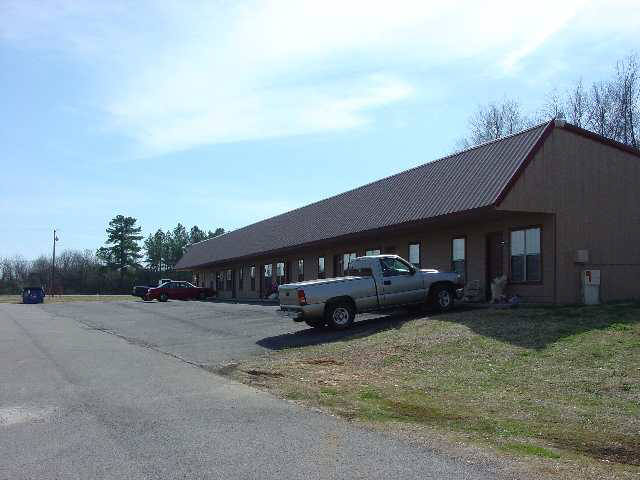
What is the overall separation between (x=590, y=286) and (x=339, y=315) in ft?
23.7

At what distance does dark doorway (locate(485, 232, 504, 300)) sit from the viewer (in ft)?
74.2

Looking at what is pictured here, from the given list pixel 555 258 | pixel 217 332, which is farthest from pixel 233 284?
pixel 555 258

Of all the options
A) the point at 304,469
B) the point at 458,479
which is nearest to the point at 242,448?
the point at 304,469

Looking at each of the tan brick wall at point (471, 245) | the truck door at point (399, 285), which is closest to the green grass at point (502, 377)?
the truck door at point (399, 285)

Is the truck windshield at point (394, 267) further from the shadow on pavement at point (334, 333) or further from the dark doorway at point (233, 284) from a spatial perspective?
the dark doorway at point (233, 284)

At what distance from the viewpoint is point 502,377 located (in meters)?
11.9

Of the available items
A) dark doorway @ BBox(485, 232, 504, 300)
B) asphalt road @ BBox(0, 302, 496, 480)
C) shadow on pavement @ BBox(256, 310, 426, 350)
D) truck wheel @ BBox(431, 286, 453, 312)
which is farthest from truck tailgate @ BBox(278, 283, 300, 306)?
dark doorway @ BBox(485, 232, 504, 300)

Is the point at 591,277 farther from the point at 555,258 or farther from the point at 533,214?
the point at 533,214

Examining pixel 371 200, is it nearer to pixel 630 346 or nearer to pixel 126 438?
pixel 630 346

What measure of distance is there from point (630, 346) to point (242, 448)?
865 cm

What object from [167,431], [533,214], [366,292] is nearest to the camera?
[167,431]

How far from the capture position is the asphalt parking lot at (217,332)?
57.8ft

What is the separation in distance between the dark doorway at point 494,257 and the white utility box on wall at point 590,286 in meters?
3.00

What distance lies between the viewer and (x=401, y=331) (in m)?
17.8
